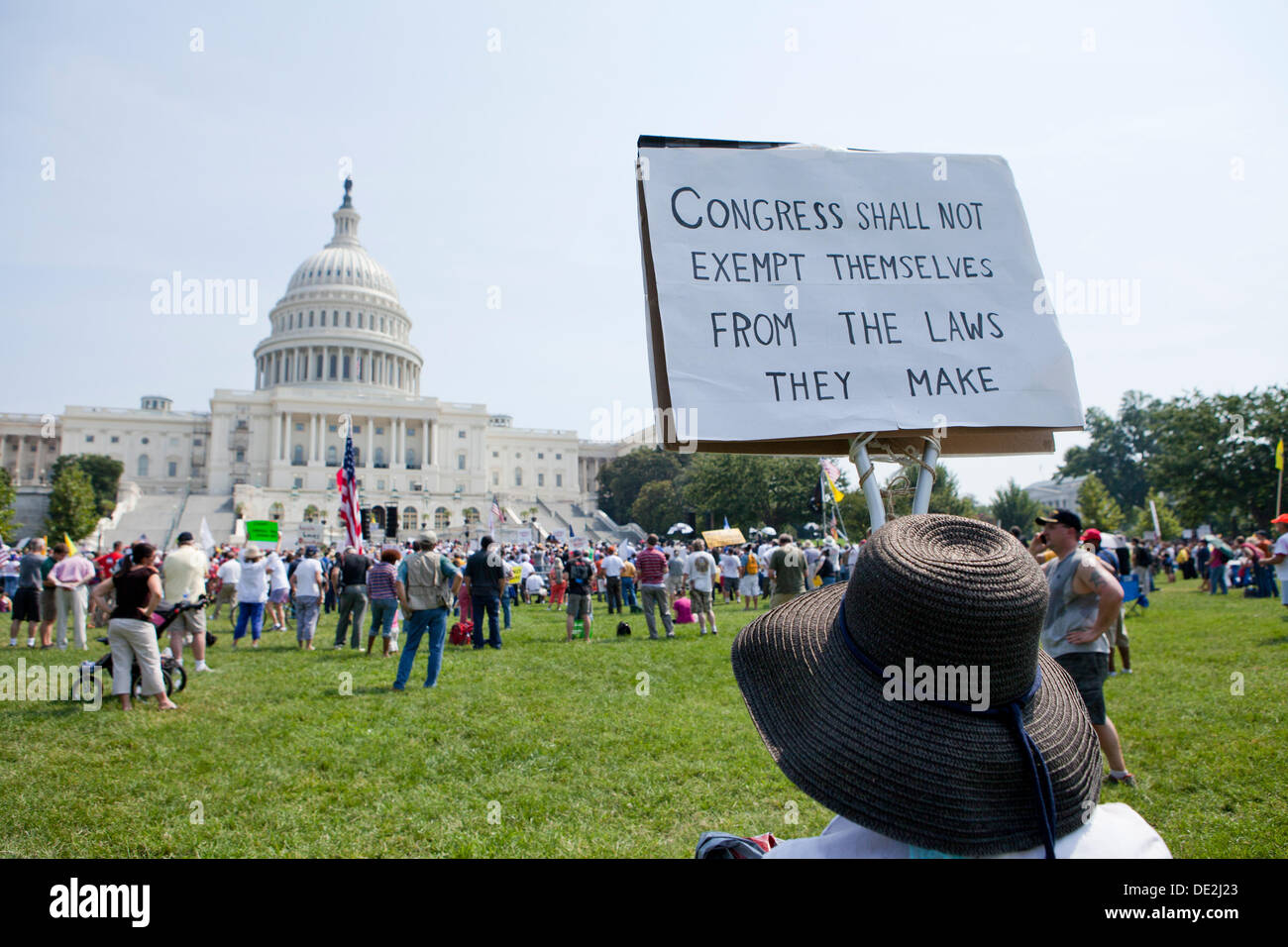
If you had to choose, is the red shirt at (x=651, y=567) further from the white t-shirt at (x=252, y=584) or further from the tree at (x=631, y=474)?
the tree at (x=631, y=474)

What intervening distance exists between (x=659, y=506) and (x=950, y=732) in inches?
2902

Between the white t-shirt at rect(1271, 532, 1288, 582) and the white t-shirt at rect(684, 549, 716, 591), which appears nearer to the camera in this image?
the white t-shirt at rect(1271, 532, 1288, 582)

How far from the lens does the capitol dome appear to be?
9856 centimetres

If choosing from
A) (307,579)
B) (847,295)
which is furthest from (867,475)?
(307,579)

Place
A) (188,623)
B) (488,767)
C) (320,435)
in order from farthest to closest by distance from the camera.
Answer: (320,435) → (188,623) → (488,767)

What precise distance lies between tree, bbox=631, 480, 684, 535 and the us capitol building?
742 centimetres

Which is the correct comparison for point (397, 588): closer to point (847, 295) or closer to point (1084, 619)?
point (1084, 619)

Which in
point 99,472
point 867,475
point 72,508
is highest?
point 99,472

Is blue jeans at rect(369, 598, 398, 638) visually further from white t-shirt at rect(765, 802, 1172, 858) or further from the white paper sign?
white t-shirt at rect(765, 802, 1172, 858)

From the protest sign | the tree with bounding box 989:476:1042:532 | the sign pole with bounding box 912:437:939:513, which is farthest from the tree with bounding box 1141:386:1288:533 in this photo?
the sign pole with bounding box 912:437:939:513

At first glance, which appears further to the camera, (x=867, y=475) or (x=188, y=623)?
(x=188, y=623)

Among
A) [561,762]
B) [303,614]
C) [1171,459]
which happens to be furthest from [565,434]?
[561,762]

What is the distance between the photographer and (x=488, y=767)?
245 inches
